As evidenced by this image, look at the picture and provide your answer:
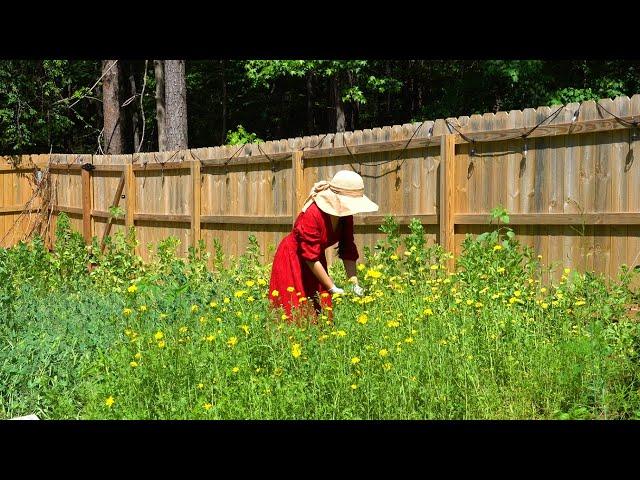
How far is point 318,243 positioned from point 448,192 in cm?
321

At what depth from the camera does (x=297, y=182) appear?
10875 millimetres

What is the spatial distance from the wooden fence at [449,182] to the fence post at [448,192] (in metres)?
0.01

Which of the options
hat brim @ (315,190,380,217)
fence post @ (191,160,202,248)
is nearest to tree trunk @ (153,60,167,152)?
fence post @ (191,160,202,248)

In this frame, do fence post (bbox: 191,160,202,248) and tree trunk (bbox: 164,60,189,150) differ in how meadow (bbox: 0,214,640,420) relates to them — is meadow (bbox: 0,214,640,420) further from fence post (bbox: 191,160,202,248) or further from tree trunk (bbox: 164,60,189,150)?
tree trunk (bbox: 164,60,189,150)

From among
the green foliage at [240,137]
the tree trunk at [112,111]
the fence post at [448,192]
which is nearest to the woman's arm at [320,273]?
the fence post at [448,192]

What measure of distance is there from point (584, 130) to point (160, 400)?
4.53 m

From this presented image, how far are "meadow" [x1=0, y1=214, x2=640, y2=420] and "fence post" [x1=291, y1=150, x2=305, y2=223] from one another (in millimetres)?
4385

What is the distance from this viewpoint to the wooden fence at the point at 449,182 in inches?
279

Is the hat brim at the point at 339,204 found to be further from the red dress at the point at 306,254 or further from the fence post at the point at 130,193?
the fence post at the point at 130,193

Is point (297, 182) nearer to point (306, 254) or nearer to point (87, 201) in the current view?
point (306, 254)

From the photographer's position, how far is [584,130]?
720 centimetres

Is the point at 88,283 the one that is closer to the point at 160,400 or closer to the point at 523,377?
the point at 160,400

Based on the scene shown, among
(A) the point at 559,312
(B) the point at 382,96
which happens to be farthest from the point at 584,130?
(B) the point at 382,96

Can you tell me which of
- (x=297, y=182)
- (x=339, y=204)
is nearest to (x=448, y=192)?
(x=297, y=182)
